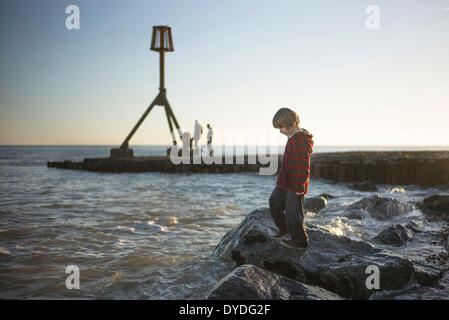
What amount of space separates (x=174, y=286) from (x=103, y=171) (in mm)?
23131

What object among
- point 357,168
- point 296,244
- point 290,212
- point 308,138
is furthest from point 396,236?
point 357,168

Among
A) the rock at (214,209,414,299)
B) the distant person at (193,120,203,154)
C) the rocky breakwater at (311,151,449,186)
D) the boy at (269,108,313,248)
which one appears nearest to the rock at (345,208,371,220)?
the rock at (214,209,414,299)

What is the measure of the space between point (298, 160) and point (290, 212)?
620 millimetres

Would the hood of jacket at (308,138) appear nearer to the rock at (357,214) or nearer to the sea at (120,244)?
the sea at (120,244)

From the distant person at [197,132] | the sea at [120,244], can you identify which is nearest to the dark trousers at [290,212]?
the sea at [120,244]

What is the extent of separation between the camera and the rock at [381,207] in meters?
7.77

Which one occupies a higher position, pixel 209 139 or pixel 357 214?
pixel 209 139

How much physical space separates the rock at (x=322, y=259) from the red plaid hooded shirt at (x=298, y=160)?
0.91m

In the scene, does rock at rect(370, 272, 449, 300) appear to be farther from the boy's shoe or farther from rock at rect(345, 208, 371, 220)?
rock at rect(345, 208, 371, 220)

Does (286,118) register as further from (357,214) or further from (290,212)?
(357,214)

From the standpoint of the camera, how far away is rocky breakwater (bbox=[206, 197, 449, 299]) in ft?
9.21

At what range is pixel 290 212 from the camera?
338 centimetres
